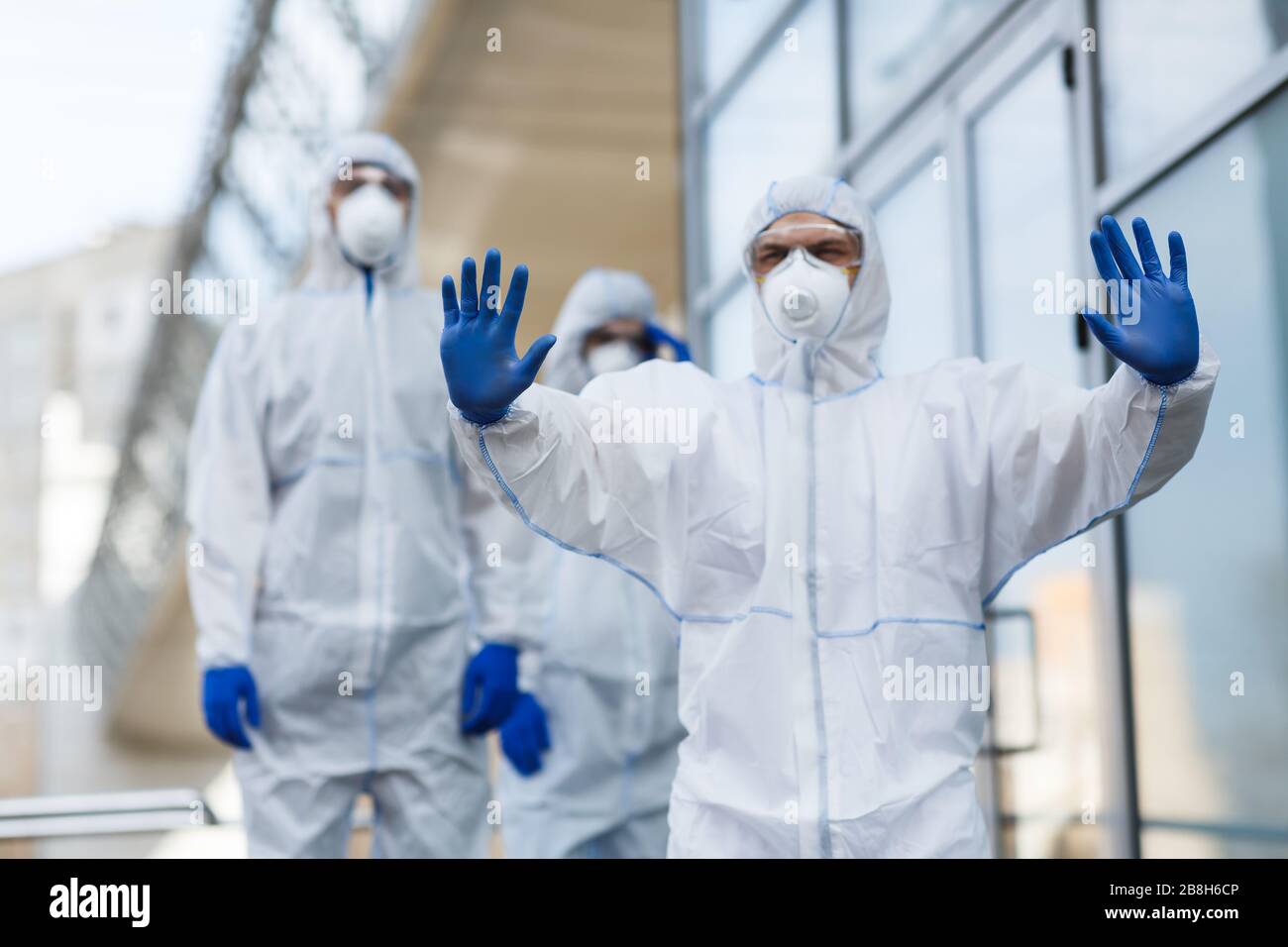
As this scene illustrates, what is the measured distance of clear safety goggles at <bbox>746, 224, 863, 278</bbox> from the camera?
1973 mm

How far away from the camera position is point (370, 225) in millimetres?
2564

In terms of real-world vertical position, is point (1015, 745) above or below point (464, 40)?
below

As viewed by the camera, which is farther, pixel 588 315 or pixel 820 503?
pixel 588 315

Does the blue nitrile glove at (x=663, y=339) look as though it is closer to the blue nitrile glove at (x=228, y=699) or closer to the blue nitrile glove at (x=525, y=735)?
the blue nitrile glove at (x=525, y=735)

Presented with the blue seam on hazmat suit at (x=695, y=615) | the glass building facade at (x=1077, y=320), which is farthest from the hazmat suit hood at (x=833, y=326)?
the glass building facade at (x=1077, y=320)

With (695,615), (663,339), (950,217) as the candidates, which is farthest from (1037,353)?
(695,615)

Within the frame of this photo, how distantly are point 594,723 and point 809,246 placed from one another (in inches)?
52.4

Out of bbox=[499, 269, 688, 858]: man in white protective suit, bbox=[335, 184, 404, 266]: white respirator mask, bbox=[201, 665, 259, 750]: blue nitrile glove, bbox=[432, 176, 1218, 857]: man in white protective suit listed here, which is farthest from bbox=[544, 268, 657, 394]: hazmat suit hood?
bbox=[432, 176, 1218, 857]: man in white protective suit

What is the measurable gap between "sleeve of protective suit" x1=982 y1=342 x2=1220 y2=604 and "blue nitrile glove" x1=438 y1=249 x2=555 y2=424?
64 cm

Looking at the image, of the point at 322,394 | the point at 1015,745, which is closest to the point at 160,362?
the point at 322,394

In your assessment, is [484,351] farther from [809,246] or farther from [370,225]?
[370,225]
